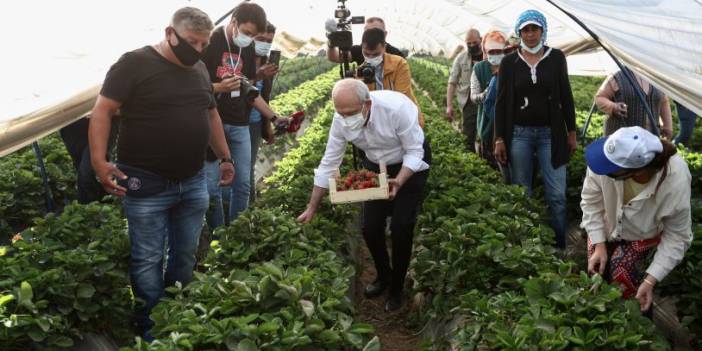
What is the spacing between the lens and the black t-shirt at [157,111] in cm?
378

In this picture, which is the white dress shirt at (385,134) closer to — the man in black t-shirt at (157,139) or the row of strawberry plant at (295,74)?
the man in black t-shirt at (157,139)

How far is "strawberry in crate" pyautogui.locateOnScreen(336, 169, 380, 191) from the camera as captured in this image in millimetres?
4469

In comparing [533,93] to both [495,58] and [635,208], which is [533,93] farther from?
[635,208]

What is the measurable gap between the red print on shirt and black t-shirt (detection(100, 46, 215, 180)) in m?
1.31

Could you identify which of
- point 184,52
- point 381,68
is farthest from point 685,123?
point 184,52

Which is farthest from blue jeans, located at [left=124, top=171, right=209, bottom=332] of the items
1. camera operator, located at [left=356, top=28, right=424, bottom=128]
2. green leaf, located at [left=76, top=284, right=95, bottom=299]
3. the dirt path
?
camera operator, located at [left=356, top=28, right=424, bottom=128]

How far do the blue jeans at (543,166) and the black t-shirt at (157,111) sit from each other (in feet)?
8.63

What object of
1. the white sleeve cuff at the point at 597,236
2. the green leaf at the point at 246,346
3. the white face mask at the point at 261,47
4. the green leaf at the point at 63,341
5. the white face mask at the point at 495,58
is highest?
the white face mask at the point at 261,47

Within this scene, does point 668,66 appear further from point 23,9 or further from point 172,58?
point 23,9

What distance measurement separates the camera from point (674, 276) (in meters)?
4.03

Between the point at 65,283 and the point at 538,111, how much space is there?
11.6 feet

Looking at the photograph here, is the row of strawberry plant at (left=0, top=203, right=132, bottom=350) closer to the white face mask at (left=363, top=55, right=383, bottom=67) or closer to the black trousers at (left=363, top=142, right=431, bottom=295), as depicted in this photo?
the black trousers at (left=363, top=142, right=431, bottom=295)

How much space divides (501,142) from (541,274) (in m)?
2.47

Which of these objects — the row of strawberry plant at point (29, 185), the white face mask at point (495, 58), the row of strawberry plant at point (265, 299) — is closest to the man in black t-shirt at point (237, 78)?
the row of strawberry plant at point (265, 299)
